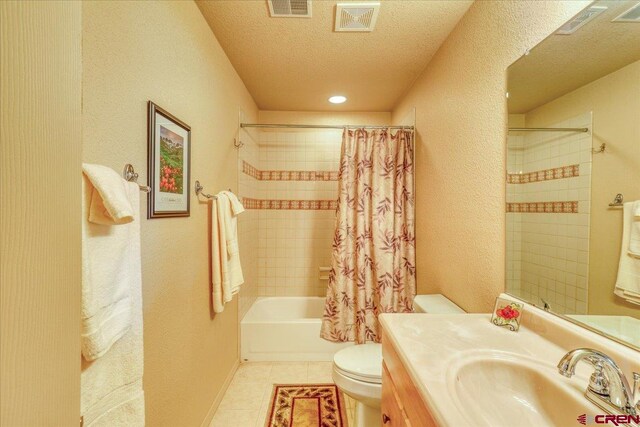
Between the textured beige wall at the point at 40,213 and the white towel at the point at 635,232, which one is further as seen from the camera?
the white towel at the point at 635,232

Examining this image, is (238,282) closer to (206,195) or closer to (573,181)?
(206,195)

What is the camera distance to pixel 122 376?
2.58ft

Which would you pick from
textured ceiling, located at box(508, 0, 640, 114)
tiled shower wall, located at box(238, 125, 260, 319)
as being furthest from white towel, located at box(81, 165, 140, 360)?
tiled shower wall, located at box(238, 125, 260, 319)

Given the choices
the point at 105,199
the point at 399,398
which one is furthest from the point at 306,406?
the point at 105,199

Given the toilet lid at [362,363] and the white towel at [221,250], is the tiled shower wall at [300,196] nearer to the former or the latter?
the white towel at [221,250]

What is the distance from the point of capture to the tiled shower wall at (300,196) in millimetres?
3102

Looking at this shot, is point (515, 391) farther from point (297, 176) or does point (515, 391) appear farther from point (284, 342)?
point (297, 176)

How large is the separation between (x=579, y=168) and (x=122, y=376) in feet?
4.81

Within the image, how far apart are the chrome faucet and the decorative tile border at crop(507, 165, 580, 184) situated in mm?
548

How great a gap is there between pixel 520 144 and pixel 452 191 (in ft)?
1.82

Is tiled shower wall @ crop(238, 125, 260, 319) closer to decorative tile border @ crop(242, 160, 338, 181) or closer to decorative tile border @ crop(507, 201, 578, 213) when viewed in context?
decorative tile border @ crop(242, 160, 338, 181)

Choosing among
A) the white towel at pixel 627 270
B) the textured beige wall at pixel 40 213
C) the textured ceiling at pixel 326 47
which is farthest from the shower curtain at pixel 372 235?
the textured beige wall at pixel 40 213

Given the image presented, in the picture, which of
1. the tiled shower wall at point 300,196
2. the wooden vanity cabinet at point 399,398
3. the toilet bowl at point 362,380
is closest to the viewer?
the wooden vanity cabinet at point 399,398

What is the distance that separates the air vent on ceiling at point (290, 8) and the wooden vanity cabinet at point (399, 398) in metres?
1.60
